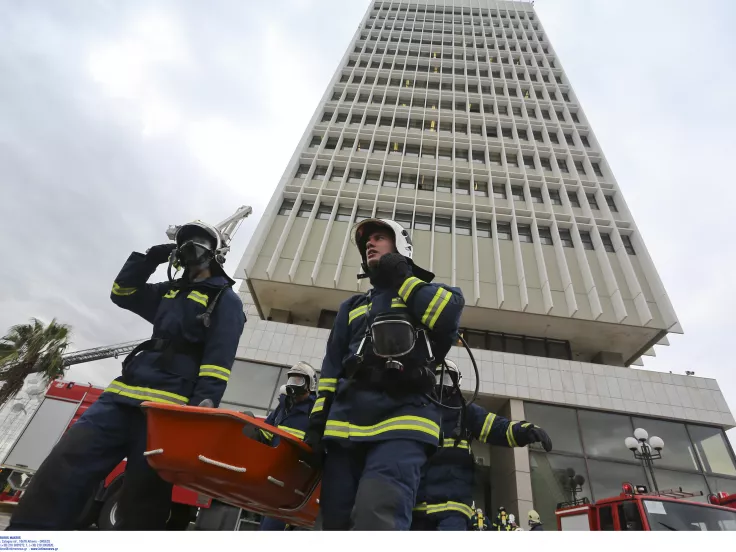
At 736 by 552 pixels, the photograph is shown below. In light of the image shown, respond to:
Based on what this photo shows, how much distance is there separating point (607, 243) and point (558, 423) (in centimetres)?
997

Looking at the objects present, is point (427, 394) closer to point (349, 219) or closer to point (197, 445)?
point (197, 445)

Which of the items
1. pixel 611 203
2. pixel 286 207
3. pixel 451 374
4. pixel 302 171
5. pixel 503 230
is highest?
pixel 611 203

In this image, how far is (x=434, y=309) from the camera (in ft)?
6.98

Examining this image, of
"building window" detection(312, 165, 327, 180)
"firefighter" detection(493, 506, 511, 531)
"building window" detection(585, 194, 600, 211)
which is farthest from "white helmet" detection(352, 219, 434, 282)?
"building window" detection(585, 194, 600, 211)

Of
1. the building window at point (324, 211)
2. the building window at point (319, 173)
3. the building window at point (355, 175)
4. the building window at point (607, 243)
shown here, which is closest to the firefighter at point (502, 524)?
the building window at point (607, 243)

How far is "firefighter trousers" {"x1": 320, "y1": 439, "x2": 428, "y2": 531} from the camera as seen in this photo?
5.50 feet

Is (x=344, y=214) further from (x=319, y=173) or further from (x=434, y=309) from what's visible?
(x=434, y=309)

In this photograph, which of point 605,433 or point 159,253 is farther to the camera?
point 605,433

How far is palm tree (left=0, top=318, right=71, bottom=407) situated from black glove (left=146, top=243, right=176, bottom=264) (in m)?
16.5

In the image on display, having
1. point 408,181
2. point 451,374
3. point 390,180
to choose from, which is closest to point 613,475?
point 451,374

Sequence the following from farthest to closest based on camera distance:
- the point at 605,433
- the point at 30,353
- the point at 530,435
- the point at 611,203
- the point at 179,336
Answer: the point at 611,203, the point at 30,353, the point at 605,433, the point at 530,435, the point at 179,336

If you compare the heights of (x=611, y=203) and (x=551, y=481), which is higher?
(x=611, y=203)

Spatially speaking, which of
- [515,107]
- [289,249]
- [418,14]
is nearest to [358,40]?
[418,14]

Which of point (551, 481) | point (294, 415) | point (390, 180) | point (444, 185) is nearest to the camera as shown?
point (294, 415)
